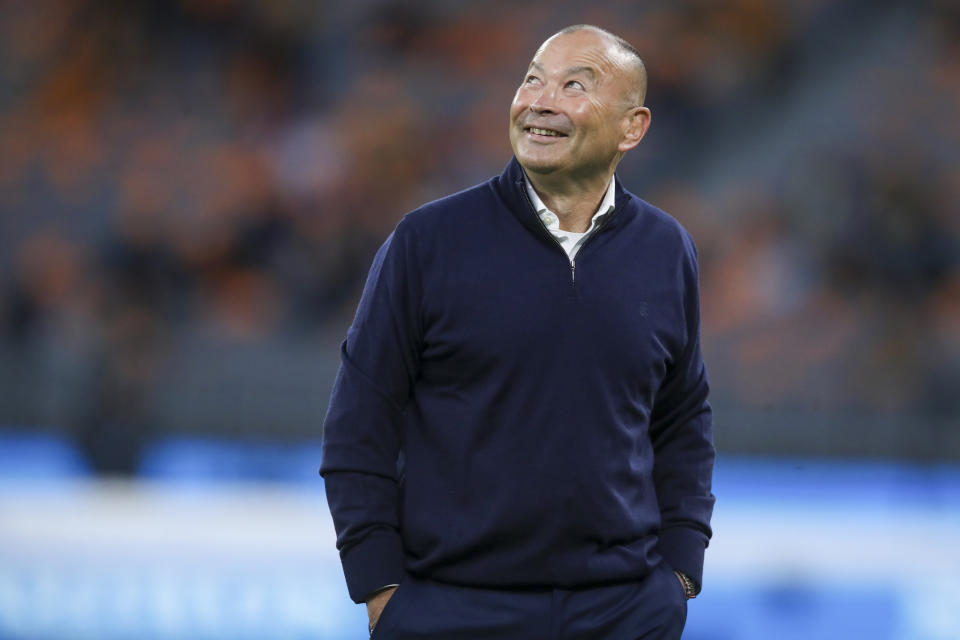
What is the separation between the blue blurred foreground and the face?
9.29 feet

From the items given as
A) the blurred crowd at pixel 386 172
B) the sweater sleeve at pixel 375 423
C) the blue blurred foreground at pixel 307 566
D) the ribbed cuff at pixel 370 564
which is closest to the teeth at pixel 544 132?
the sweater sleeve at pixel 375 423

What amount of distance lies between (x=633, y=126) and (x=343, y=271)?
575 cm

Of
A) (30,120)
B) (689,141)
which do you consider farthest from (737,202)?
(30,120)

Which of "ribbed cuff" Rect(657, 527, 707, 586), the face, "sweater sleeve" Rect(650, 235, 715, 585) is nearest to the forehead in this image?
the face

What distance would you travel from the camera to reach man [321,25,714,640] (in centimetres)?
186

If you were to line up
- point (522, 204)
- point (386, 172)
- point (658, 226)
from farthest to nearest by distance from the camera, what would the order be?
point (386, 172)
point (658, 226)
point (522, 204)

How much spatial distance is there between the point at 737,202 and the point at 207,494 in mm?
3738

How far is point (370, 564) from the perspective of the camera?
1.85 m

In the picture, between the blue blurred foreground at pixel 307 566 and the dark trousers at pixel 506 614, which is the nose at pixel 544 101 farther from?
the blue blurred foreground at pixel 307 566

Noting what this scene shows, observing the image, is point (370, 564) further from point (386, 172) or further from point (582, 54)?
point (386, 172)

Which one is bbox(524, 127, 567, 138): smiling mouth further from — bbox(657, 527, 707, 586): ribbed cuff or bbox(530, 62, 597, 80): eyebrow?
bbox(657, 527, 707, 586): ribbed cuff

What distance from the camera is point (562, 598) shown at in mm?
1866

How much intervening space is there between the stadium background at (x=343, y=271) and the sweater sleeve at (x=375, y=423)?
9.02ft

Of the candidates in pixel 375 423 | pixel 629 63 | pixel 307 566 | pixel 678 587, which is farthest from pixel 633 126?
pixel 307 566
